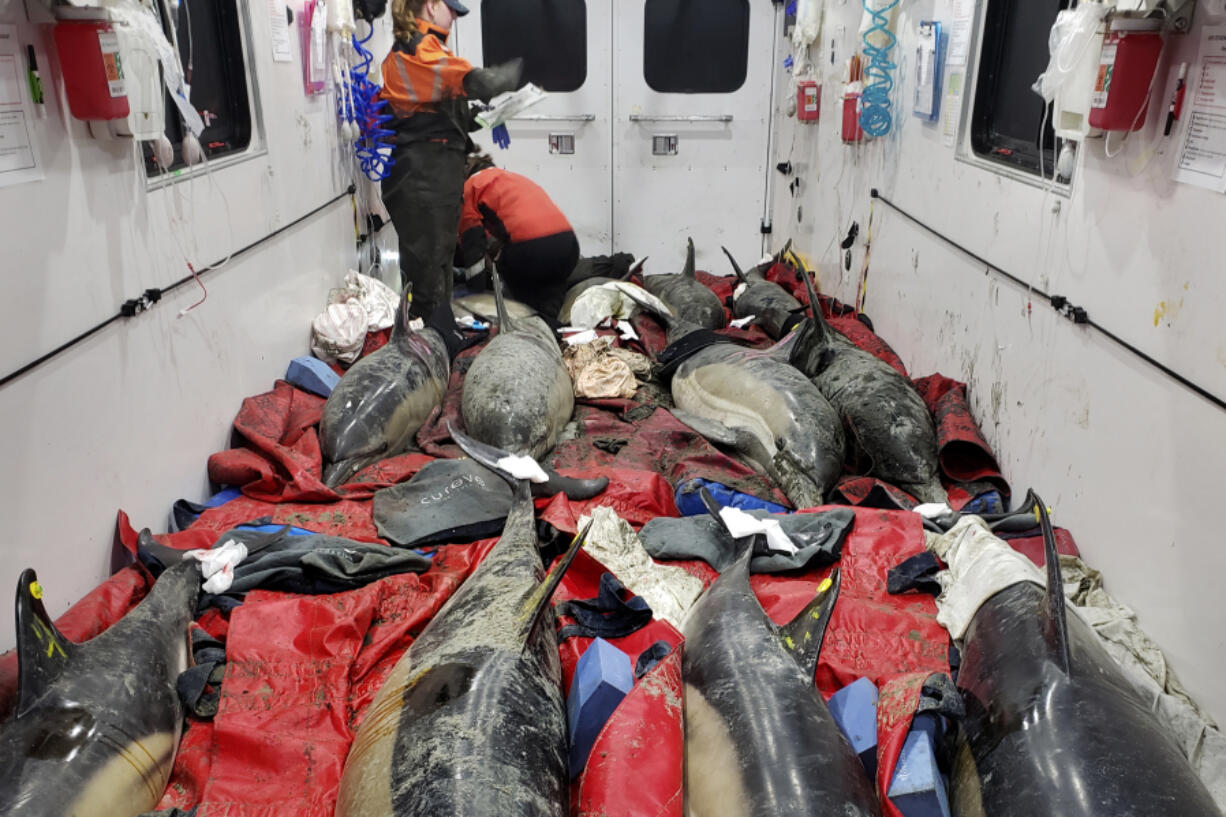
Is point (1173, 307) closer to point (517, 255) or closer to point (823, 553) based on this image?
point (823, 553)

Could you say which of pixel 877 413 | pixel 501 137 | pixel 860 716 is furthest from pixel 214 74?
pixel 860 716

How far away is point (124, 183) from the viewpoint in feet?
8.73

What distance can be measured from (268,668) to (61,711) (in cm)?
51

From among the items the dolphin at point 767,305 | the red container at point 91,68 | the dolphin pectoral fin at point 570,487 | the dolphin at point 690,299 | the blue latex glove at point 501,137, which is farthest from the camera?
the blue latex glove at point 501,137

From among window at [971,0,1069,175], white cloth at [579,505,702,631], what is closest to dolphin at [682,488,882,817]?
white cloth at [579,505,702,631]

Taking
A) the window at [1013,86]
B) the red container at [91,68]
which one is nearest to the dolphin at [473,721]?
the red container at [91,68]

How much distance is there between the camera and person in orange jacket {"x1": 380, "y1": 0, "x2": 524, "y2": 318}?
475cm

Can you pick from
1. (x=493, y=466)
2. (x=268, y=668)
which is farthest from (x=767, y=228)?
(x=268, y=668)

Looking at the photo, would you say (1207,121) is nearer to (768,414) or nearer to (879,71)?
(768,414)

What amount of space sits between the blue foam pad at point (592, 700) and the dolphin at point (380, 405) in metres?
1.68

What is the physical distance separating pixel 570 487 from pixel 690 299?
2685mm

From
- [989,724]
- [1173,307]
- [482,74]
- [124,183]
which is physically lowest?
[989,724]

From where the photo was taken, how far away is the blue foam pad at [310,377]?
160 inches

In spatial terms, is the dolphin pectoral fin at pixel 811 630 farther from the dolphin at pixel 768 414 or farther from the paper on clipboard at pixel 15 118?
the paper on clipboard at pixel 15 118
